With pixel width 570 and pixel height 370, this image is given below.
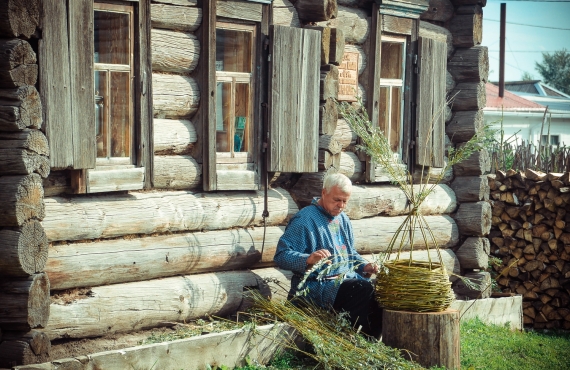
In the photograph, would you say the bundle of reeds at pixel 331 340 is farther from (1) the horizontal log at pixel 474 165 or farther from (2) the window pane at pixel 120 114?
(1) the horizontal log at pixel 474 165

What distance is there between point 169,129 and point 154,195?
22.2 inches

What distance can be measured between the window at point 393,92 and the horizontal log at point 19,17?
480 cm

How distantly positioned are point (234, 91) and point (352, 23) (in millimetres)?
1867

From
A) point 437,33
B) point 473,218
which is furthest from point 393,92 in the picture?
point 473,218

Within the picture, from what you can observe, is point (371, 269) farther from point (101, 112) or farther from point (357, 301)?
point (101, 112)

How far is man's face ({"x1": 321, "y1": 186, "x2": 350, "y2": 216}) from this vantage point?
7543mm

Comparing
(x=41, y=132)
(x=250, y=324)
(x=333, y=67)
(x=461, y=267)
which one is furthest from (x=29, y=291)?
(x=461, y=267)

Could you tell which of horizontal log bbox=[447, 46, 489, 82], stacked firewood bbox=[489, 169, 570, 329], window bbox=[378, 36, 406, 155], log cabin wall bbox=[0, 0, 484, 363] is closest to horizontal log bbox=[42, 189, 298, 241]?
log cabin wall bbox=[0, 0, 484, 363]

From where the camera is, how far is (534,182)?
1156 centimetres

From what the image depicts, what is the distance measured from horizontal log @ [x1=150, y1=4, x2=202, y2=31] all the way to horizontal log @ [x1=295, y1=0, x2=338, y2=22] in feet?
3.93

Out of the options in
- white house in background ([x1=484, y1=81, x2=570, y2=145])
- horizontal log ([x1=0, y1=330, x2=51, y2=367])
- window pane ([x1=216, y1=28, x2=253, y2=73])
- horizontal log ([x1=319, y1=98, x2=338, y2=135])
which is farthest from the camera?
white house in background ([x1=484, y1=81, x2=570, y2=145])

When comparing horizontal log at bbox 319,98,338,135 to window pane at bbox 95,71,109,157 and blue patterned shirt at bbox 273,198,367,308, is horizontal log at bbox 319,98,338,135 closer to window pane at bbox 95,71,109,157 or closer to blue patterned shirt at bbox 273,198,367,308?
blue patterned shirt at bbox 273,198,367,308

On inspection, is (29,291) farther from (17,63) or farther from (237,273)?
(237,273)

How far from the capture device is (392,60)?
10.2m
